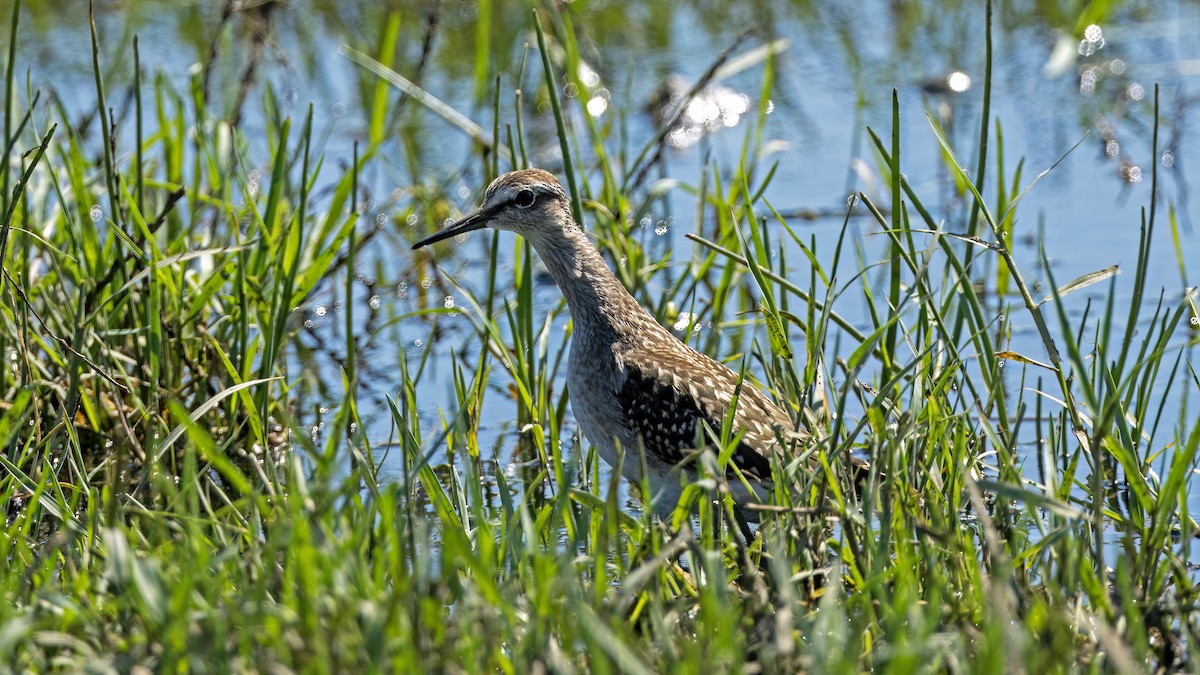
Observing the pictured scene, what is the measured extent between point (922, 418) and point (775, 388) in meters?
0.62

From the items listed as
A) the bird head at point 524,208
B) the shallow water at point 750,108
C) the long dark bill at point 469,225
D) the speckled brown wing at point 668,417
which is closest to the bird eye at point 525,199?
the bird head at point 524,208

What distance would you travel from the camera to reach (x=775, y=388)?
202 inches

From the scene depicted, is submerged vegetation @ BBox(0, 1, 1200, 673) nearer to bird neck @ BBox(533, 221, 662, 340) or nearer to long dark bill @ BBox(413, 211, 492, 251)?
bird neck @ BBox(533, 221, 662, 340)

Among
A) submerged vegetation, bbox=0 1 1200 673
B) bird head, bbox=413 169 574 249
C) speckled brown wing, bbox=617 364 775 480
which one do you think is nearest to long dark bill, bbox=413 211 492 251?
bird head, bbox=413 169 574 249

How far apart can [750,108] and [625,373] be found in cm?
615

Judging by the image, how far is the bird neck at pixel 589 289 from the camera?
5734mm

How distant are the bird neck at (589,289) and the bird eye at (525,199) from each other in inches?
6.2

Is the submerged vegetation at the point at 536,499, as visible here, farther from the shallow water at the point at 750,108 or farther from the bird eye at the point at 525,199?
the shallow water at the point at 750,108

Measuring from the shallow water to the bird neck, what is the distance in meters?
1.03

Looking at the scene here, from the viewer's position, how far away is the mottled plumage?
5336 millimetres

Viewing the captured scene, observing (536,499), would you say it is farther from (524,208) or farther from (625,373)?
(524,208)

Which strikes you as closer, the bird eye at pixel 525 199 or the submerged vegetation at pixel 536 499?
the submerged vegetation at pixel 536 499

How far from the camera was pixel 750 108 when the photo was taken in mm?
11320

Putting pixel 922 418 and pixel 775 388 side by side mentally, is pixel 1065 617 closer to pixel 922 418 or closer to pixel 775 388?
pixel 922 418
